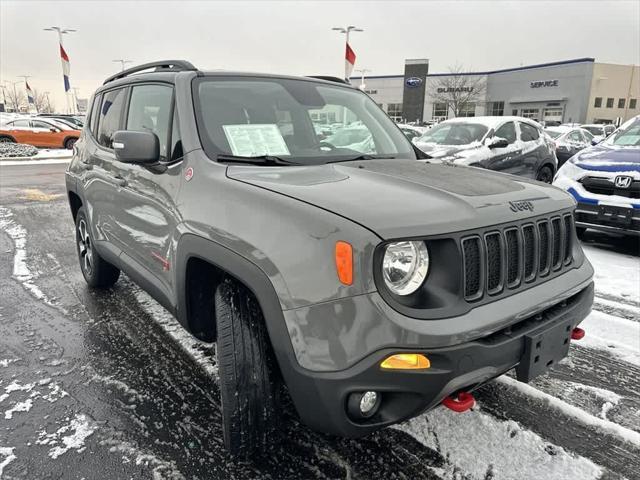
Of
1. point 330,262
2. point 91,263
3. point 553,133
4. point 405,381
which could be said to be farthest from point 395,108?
point 405,381

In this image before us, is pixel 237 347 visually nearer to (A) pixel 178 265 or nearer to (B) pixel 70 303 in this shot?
(A) pixel 178 265

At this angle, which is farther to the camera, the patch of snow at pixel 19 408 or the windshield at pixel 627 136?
the windshield at pixel 627 136

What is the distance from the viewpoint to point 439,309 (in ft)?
5.73

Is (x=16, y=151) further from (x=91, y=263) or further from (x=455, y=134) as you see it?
(x=91, y=263)

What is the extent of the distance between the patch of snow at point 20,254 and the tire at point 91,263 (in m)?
0.41

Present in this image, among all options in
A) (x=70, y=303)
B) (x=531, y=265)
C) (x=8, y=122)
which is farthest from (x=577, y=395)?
(x=8, y=122)

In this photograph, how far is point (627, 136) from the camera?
675cm

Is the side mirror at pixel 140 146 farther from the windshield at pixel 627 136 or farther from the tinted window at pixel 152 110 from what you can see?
the windshield at pixel 627 136

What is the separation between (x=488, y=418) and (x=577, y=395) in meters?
0.67

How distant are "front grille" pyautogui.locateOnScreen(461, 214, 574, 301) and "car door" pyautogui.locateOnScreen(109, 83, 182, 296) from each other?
1531 mm

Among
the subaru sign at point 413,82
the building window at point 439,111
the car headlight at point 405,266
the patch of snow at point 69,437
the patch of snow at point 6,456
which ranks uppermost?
the subaru sign at point 413,82

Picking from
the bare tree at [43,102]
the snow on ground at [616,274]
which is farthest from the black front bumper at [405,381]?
the bare tree at [43,102]

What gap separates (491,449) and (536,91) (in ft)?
203

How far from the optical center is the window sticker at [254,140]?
2576 mm
